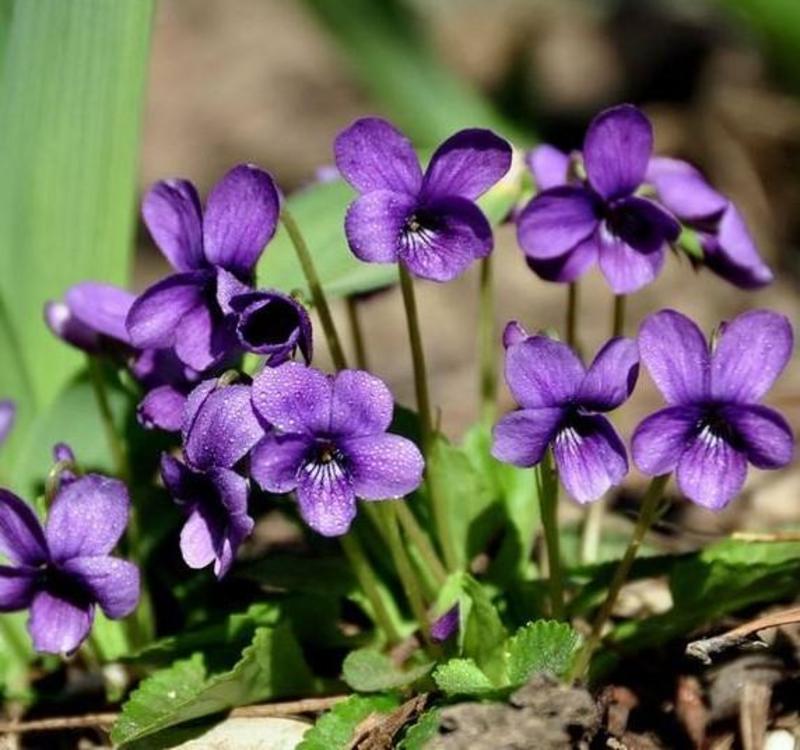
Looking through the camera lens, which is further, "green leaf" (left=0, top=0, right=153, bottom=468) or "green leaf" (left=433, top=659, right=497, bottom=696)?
"green leaf" (left=0, top=0, right=153, bottom=468)

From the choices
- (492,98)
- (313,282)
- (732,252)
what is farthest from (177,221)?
(492,98)

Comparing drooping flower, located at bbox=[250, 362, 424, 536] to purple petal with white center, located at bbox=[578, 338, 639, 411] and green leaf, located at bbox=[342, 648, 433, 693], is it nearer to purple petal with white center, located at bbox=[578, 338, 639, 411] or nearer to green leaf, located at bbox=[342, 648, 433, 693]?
purple petal with white center, located at bbox=[578, 338, 639, 411]

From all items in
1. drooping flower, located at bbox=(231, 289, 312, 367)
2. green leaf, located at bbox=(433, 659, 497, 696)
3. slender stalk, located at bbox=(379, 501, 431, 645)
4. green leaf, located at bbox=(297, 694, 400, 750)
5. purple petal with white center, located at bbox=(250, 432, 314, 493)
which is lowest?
green leaf, located at bbox=(297, 694, 400, 750)

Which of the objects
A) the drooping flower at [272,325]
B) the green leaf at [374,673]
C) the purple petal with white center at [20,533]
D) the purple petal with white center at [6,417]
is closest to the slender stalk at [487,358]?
the green leaf at [374,673]

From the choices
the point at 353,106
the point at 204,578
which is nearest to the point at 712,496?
the point at 204,578

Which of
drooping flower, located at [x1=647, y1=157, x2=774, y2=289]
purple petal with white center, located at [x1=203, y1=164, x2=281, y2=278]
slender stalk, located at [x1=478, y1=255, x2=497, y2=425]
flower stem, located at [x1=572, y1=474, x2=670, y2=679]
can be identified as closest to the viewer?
purple petal with white center, located at [x1=203, y1=164, x2=281, y2=278]

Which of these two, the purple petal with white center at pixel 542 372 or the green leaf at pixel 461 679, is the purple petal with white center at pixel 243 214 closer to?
the purple petal with white center at pixel 542 372

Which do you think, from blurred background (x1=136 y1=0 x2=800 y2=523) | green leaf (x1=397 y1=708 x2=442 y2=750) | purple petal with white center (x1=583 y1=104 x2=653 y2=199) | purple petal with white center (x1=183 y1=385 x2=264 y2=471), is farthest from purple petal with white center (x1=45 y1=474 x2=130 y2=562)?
blurred background (x1=136 y1=0 x2=800 y2=523)

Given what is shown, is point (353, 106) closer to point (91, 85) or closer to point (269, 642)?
point (91, 85)

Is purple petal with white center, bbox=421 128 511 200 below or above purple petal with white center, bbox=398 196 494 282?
above
